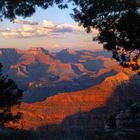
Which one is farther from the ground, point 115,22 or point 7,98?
point 115,22

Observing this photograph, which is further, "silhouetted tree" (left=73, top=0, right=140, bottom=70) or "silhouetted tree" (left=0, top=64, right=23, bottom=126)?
"silhouetted tree" (left=0, top=64, right=23, bottom=126)

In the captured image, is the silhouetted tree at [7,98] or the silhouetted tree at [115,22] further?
the silhouetted tree at [7,98]

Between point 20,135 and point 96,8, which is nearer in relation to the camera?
point 20,135

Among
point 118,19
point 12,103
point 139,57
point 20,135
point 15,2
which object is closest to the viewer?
point 20,135

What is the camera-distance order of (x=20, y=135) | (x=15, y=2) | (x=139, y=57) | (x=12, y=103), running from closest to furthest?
1. (x=20, y=135)
2. (x=15, y=2)
3. (x=139, y=57)
4. (x=12, y=103)

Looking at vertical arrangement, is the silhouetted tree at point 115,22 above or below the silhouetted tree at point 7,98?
above

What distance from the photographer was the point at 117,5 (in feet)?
70.9

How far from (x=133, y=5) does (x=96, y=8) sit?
72.7 inches

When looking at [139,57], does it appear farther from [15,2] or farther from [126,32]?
[15,2]

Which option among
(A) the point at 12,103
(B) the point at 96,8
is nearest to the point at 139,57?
(B) the point at 96,8

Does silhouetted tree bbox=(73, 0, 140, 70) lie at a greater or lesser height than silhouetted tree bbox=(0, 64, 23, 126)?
greater

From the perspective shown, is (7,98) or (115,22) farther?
(7,98)

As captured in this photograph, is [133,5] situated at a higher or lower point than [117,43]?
higher

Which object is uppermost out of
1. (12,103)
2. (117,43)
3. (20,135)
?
(117,43)
